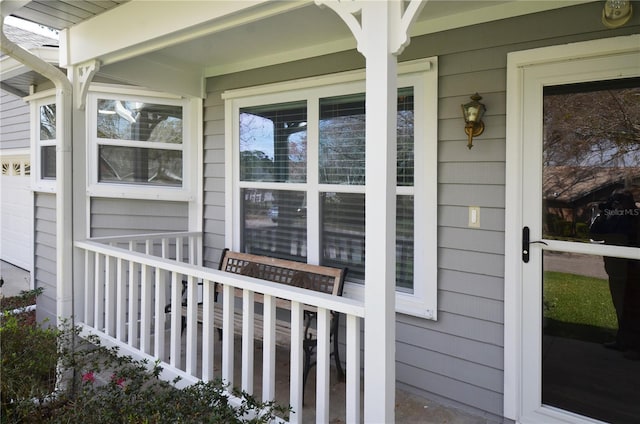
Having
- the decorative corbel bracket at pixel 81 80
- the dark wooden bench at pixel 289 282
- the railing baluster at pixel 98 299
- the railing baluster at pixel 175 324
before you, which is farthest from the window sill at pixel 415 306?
the decorative corbel bracket at pixel 81 80

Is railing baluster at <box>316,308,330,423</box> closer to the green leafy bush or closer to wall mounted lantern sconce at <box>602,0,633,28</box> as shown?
the green leafy bush

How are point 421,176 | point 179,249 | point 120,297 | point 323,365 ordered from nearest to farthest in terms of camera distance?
1. point 323,365
2. point 421,176
3. point 120,297
4. point 179,249

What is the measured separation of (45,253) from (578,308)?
5.48 meters

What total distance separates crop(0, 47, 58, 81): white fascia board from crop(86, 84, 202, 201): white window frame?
0.41 meters

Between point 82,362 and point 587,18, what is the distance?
345 centimetres

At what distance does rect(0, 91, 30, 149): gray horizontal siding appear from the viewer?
6145mm

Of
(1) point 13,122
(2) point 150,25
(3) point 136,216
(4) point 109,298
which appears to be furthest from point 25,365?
(1) point 13,122

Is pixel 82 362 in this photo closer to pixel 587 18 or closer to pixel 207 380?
pixel 207 380

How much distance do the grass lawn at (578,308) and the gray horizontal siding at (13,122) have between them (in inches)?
265

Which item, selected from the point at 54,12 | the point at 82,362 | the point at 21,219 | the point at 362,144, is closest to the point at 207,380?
the point at 82,362

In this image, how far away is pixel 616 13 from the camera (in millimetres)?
2074

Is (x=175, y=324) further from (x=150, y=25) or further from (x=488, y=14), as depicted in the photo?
(x=488, y=14)

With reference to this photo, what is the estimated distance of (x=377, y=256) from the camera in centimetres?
176

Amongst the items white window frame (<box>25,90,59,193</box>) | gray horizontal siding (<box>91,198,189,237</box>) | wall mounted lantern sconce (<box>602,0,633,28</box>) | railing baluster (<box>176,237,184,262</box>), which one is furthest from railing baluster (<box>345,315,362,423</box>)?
white window frame (<box>25,90,59,193</box>)
